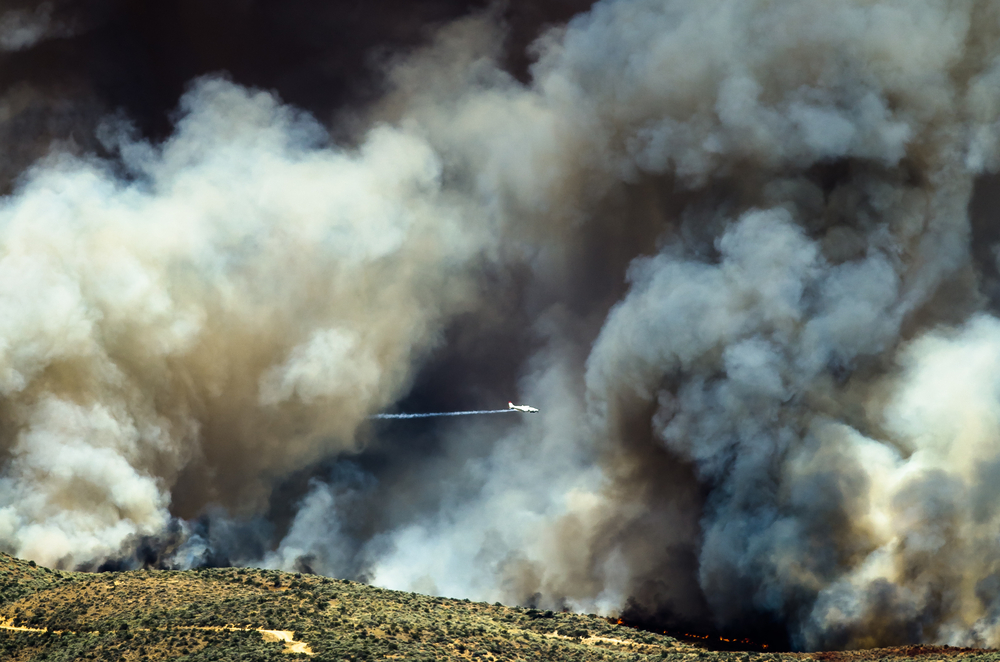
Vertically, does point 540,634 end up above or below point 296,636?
above

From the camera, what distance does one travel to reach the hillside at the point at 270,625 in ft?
217

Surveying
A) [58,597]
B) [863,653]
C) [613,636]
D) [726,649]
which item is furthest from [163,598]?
[863,653]

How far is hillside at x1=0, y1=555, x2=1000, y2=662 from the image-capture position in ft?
217

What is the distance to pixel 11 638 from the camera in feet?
227

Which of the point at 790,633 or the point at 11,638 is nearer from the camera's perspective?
the point at 11,638

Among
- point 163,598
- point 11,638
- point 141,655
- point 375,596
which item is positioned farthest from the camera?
point 375,596

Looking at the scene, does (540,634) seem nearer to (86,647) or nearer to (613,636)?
(613,636)

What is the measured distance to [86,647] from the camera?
217 ft

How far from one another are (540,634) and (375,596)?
12.0 meters

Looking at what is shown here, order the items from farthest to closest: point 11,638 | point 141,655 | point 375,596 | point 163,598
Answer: point 375,596 → point 163,598 → point 11,638 → point 141,655

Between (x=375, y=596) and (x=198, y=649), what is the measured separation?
16275 mm

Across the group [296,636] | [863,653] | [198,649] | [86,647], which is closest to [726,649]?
[863,653]

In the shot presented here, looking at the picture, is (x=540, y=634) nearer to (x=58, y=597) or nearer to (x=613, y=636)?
(x=613, y=636)

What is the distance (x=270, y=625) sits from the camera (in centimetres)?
6925
